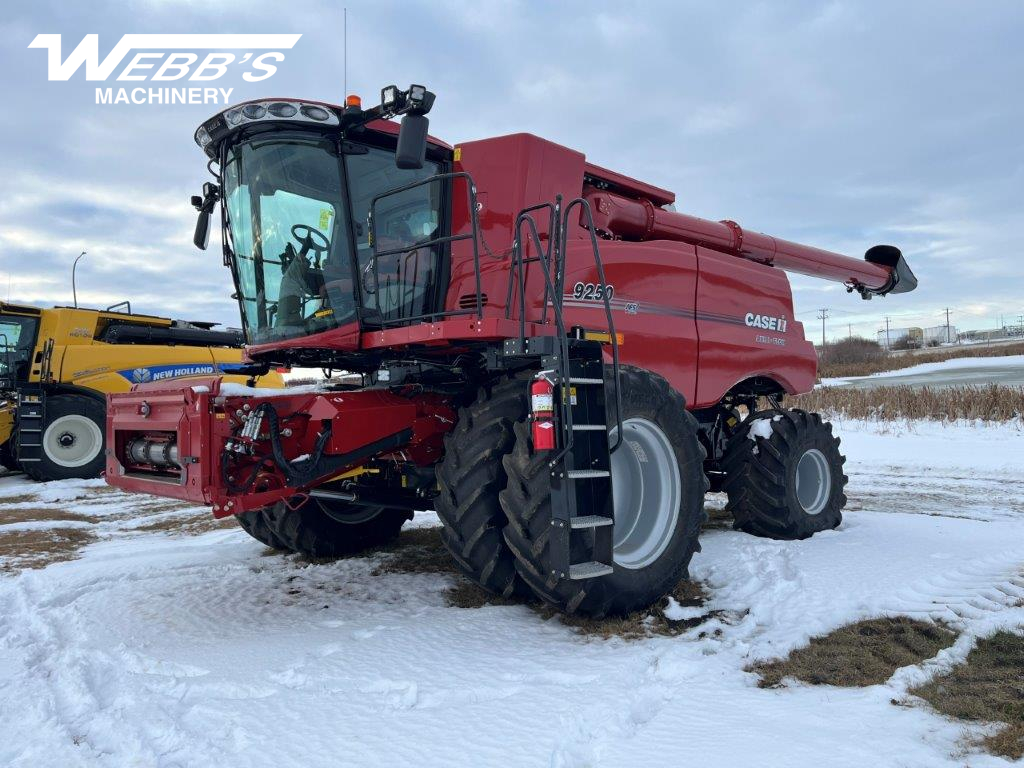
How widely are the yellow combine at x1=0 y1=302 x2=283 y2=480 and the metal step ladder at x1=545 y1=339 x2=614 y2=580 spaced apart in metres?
7.95

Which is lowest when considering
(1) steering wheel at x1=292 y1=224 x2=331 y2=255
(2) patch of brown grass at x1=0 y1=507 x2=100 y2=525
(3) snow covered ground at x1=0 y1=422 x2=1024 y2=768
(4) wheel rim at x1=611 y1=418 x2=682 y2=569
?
(3) snow covered ground at x1=0 y1=422 x2=1024 y2=768

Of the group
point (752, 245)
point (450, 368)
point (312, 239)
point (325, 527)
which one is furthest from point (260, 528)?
point (752, 245)

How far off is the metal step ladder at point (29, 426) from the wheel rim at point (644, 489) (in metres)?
10.1

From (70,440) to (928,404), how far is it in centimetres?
1610

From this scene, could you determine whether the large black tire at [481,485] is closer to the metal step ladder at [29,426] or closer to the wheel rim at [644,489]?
the wheel rim at [644,489]

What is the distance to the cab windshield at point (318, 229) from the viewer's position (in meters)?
4.36

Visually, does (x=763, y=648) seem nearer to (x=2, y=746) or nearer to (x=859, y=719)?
(x=859, y=719)

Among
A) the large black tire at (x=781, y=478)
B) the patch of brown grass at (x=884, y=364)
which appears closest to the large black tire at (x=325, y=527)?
the large black tire at (x=781, y=478)

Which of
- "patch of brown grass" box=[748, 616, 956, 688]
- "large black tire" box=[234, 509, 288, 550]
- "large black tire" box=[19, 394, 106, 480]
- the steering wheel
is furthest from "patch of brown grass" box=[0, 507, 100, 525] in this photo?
"patch of brown grass" box=[748, 616, 956, 688]

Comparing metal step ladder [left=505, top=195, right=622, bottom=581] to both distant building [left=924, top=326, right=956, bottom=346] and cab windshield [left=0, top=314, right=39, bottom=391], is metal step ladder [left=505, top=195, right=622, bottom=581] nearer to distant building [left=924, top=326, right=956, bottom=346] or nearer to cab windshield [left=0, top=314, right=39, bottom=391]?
cab windshield [left=0, top=314, right=39, bottom=391]

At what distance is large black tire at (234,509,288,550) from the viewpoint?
5.41 meters

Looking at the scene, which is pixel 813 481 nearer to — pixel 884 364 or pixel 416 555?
pixel 416 555

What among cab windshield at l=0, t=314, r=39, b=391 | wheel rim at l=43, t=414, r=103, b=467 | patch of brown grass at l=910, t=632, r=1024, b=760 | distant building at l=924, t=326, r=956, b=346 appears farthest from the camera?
distant building at l=924, t=326, r=956, b=346

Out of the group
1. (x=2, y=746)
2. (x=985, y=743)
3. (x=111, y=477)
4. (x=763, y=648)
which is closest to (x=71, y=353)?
(x=111, y=477)
